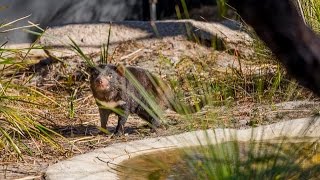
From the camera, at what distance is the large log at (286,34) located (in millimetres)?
1018

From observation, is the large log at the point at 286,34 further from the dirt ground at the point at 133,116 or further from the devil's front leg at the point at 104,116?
the devil's front leg at the point at 104,116

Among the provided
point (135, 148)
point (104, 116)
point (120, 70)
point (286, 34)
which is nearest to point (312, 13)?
point (120, 70)

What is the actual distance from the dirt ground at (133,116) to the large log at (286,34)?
239 centimetres

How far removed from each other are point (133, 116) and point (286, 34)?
5.71 meters

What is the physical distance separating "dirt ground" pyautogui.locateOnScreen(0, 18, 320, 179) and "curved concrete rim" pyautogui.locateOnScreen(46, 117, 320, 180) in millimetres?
97

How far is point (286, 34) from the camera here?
3.40 feet

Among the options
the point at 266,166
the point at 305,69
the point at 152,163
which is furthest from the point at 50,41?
the point at 305,69

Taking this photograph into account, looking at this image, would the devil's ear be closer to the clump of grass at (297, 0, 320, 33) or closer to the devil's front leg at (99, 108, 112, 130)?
the devil's front leg at (99, 108, 112, 130)

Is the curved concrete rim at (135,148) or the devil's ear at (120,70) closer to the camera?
the curved concrete rim at (135,148)

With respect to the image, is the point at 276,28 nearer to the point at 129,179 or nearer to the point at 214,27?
the point at 129,179

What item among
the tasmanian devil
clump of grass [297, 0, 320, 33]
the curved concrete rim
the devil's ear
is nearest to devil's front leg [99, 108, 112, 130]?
the tasmanian devil

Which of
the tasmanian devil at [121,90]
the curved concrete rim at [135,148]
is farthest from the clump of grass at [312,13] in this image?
the curved concrete rim at [135,148]

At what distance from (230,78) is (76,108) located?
1479mm

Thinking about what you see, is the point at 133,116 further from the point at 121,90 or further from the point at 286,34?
the point at 286,34
